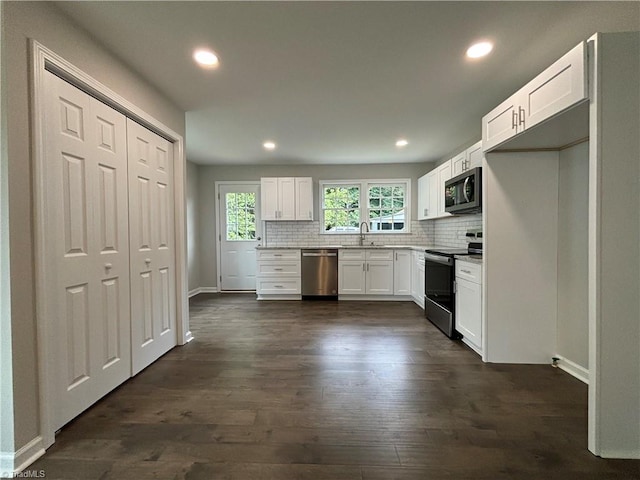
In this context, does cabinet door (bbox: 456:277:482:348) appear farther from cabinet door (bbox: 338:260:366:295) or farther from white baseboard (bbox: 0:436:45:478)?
white baseboard (bbox: 0:436:45:478)

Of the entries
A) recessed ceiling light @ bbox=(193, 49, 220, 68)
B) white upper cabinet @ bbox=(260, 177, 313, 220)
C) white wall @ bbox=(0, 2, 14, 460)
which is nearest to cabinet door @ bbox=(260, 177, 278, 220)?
white upper cabinet @ bbox=(260, 177, 313, 220)

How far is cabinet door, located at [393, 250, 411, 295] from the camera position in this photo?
479cm

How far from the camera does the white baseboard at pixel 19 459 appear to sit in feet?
4.37

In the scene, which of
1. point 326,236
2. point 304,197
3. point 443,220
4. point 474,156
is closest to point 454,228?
point 443,220

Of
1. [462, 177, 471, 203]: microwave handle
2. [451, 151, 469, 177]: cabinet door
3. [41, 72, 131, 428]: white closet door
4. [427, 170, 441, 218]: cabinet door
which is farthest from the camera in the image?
[427, 170, 441, 218]: cabinet door

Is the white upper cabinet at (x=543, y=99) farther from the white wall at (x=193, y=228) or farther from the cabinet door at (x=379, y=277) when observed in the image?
the white wall at (x=193, y=228)

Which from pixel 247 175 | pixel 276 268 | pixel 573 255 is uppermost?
pixel 247 175

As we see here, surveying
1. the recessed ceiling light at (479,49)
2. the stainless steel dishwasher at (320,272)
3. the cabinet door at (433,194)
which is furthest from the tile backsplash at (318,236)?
the recessed ceiling light at (479,49)

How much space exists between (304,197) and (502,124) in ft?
11.4

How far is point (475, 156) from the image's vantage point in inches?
122

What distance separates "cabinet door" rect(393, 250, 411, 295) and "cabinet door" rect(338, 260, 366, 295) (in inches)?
21.9

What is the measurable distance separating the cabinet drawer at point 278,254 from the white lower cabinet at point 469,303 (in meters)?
2.77

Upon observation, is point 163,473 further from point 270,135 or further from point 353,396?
point 270,135

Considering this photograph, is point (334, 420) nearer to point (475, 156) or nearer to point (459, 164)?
point (475, 156)
